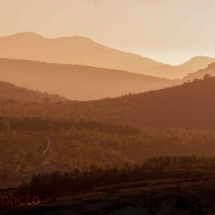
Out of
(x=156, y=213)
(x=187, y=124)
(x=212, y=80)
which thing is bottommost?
(x=156, y=213)

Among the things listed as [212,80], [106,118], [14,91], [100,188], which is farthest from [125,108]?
[100,188]

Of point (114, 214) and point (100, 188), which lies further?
point (100, 188)

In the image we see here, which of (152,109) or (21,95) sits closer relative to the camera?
(152,109)

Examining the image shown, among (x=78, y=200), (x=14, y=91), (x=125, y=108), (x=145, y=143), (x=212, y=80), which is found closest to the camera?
(x=78, y=200)

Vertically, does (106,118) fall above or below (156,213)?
above

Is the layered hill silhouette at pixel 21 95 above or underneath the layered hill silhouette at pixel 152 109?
above

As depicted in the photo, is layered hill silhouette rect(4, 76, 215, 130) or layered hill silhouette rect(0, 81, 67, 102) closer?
layered hill silhouette rect(4, 76, 215, 130)

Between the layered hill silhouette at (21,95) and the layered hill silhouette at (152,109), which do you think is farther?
the layered hill silhouette at (21,95)

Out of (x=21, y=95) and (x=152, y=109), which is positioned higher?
(x=21, y=95)

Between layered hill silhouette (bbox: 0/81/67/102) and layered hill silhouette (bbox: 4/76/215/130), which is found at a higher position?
layered hill silhouette (bbox: 0/81/67/102)

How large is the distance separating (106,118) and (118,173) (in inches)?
1779

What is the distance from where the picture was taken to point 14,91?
12038 centimetres

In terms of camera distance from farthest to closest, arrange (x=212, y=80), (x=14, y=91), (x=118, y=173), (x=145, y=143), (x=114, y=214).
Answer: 1. (x=14, y=91)
2. (x=212, y=80)
3. (x=145, y=143)
4. (x=118, y=173)
5. (x=114, y=214)

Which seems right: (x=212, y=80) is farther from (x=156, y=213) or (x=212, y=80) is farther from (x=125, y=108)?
(x=156, y=213)
